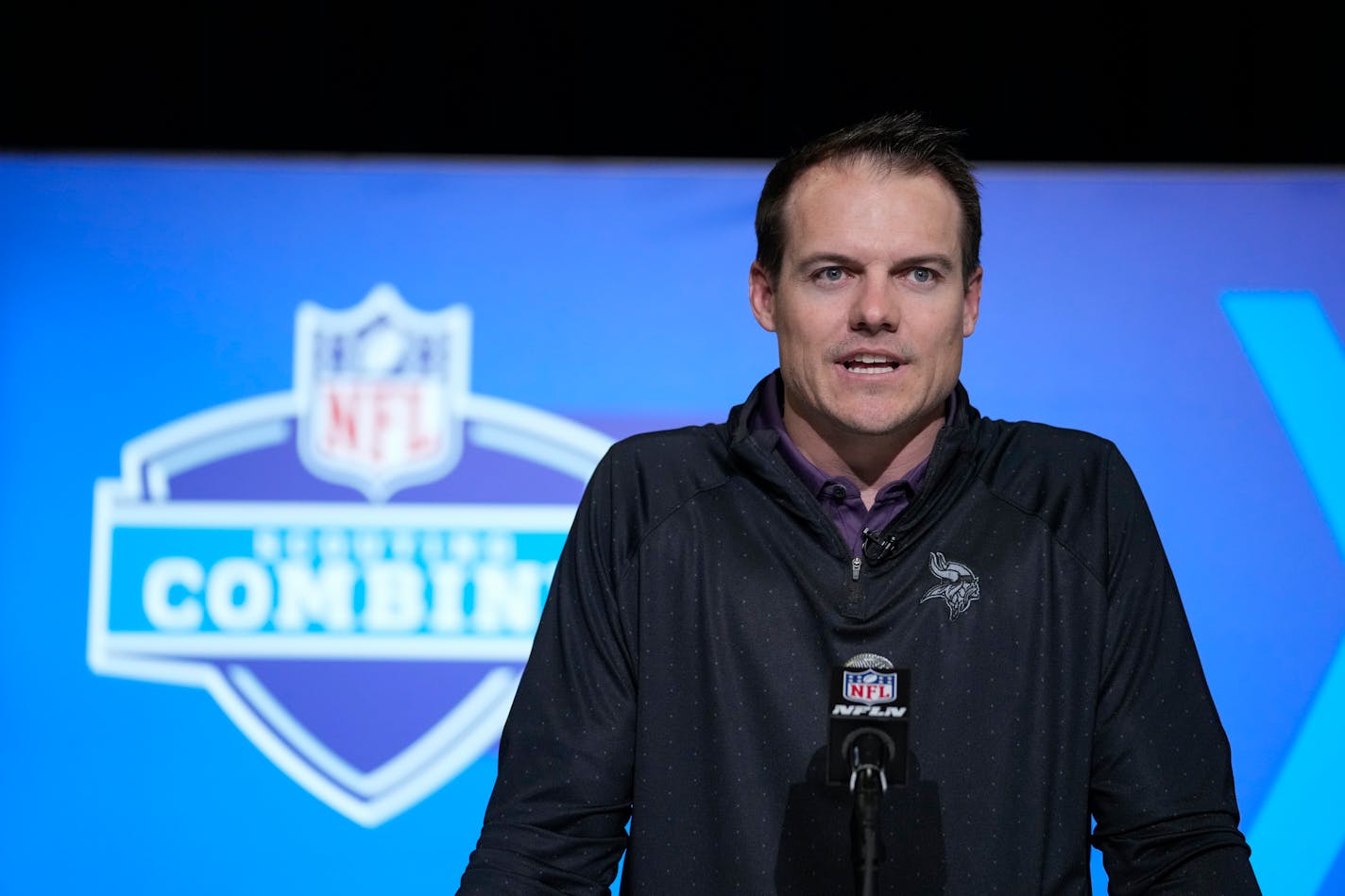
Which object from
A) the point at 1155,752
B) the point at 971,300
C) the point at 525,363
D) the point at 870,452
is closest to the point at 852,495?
the point at 870,452

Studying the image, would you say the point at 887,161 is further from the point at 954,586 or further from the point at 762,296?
the point at 954,586

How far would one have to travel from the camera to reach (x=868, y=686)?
113cm

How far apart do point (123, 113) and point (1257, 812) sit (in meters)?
2.81

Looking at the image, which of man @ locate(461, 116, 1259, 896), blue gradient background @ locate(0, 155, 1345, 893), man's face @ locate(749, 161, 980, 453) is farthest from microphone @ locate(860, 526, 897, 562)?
blue gradient background @ locate(0, 155, 1345, 893)

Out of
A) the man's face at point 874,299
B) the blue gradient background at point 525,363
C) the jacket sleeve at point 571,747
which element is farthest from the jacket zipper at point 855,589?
the blue gradient background at point 525,363

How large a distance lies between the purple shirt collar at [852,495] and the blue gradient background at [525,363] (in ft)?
4.24

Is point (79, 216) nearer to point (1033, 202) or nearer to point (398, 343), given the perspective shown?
point (398, 343)

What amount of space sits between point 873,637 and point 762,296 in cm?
43

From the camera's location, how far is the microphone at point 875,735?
3.42ft

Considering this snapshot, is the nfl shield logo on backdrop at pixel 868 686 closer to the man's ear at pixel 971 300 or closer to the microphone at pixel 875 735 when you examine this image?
the microphone at pixel 875 735

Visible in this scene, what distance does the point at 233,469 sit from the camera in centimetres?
273

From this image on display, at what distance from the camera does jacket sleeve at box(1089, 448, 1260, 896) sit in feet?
4.15

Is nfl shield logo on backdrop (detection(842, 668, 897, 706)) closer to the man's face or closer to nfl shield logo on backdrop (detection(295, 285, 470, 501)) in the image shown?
the man's face

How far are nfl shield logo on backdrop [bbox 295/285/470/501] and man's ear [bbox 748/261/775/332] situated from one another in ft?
4.26
